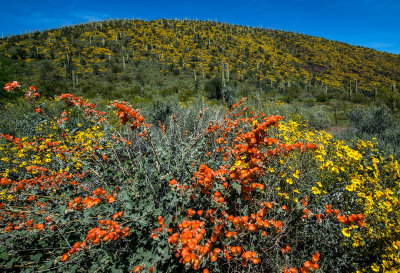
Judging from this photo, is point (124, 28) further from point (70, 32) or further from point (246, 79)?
point (246, 79)

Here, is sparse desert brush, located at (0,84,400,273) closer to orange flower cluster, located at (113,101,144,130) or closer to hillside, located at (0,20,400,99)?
orange flower cluster, located at (113,101,144,130)

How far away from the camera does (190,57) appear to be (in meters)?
27.7

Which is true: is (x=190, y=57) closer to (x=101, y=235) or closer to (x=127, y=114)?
(x=127, y=114)

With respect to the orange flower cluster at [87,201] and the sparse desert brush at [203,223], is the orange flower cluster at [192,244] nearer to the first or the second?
the sparse desert brush at [203,223]

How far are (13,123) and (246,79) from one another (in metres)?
23.3

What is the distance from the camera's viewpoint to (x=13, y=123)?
5414 millimetres

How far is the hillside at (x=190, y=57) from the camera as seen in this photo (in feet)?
69.3

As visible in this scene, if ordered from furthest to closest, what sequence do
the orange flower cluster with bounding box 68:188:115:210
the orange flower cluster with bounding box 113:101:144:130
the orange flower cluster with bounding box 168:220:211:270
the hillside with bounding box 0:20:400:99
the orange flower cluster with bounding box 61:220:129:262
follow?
the hillside with bounding box 0:20:400:99, the orange flower cluster with bounding box 113:101:144:130, the orange flower cluster with bounding box 68:188:115:210, the orange flower cluster with bounding box 61:220:129:262, the orange flower cluster with bounding box 168:220:211:270

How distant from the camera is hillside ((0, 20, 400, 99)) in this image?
69.3 feet

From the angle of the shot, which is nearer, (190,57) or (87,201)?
(87,201)

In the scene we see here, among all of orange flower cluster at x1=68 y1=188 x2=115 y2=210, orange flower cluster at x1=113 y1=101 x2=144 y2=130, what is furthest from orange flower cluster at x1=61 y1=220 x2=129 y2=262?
orange flower cluster at x1=113 y1=101 x2=144 y2=130

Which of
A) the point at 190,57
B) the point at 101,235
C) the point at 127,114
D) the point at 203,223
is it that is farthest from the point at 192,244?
the point at 190,57

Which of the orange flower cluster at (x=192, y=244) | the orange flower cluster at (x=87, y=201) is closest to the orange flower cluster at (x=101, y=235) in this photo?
the orange flower cluster at (x=87, y=201)

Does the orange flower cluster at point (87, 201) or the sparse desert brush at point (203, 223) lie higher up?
the orange flower cluster at point (87, 201)
